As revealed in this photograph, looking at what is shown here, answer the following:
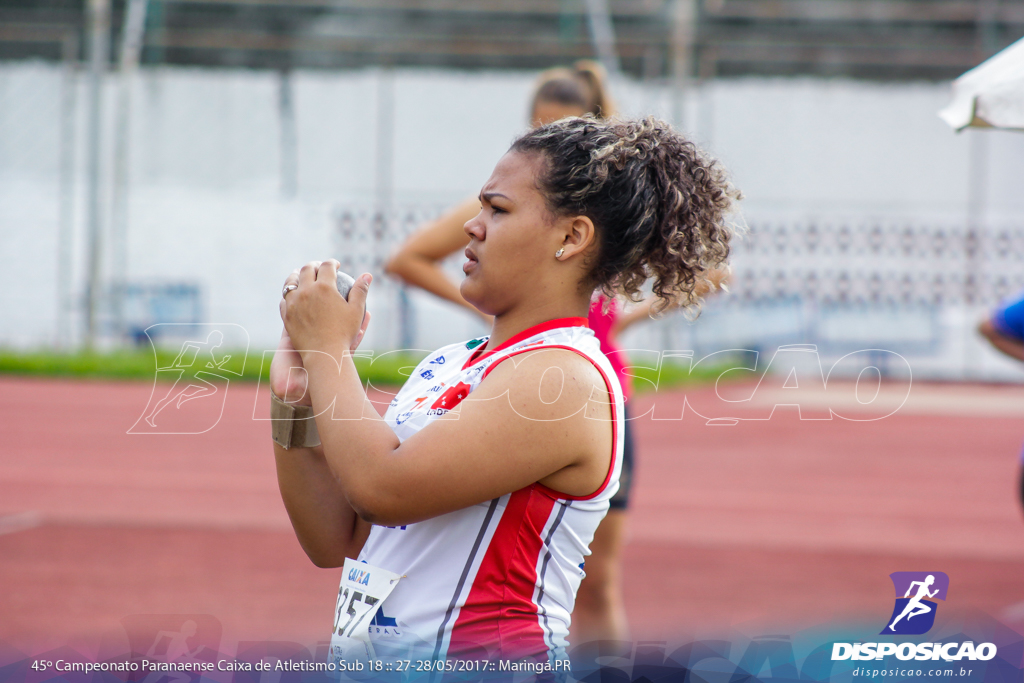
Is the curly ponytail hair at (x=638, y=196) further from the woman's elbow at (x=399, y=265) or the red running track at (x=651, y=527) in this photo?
the woman's elbow at (x=399, y=265)

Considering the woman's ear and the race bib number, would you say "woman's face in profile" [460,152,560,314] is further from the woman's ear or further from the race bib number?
the race bib number

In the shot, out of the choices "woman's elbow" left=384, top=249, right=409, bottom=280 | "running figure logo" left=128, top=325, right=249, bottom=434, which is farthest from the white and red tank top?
"woman's elbow" left=384, top=249, right=409, bottom=280

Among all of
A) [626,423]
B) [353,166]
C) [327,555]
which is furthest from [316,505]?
[353,166]

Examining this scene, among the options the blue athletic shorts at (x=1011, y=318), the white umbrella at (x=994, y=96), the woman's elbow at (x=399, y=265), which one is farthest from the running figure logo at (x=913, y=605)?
the woman's elbow at (x=399, y=265)

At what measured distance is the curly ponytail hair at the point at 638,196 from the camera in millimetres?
1493

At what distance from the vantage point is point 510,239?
58.9 inches

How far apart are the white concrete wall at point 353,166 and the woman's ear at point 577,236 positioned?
45.0 ft

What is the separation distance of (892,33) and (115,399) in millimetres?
15080

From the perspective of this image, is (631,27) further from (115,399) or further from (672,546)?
(672,546)

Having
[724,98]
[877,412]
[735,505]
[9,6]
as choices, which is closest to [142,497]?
[735,505]

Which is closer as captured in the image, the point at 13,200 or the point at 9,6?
the point at 13,200

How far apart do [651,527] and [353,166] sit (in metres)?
11.1

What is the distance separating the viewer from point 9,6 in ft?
57.8

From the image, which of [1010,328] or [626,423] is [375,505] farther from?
[1010,328]
